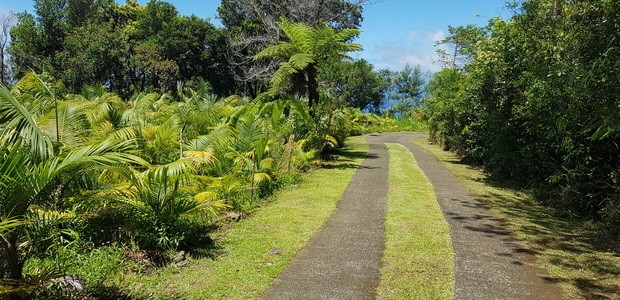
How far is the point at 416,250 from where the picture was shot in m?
5.71

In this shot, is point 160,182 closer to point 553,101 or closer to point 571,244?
point 571,244

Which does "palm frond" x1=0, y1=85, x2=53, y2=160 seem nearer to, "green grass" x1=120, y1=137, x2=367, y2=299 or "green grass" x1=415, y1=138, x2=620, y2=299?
"green grass" x1=120, y1=137, x2=367, y2=299

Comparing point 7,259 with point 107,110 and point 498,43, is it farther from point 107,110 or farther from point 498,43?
point 498,43

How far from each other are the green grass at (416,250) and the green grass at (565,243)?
43.5 inches

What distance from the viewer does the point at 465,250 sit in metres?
5.81

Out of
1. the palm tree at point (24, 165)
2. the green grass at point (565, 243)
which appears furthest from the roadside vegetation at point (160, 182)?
the green grass at point (565, 243)

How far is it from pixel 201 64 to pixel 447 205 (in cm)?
3176

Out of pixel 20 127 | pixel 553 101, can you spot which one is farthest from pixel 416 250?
pixel 20 127

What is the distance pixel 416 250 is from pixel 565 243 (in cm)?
225

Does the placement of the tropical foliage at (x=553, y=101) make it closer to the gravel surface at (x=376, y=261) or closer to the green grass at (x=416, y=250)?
the gravel surface at (x=376, y=261)

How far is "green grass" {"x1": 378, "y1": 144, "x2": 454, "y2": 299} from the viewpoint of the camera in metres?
4.54

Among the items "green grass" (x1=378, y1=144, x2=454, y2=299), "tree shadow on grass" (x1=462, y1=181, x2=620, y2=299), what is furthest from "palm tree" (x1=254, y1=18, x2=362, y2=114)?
"tree shadow on grass" (x1=462, y1=181, x2=620, y2=299)

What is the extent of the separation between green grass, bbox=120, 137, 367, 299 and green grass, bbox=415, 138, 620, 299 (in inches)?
115

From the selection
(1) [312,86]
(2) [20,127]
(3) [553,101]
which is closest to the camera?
(2) [20,127]
